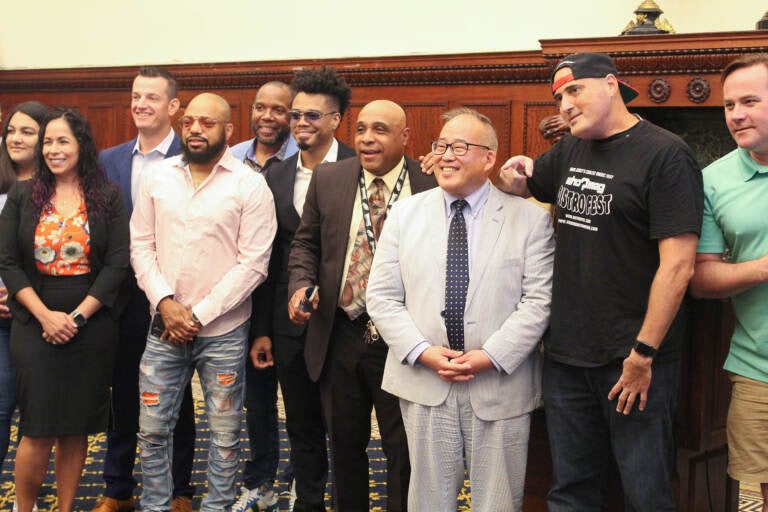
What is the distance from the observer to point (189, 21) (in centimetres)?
750

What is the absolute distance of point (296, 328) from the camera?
11.6ft

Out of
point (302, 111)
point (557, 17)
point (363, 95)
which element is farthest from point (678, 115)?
point (302, 111)

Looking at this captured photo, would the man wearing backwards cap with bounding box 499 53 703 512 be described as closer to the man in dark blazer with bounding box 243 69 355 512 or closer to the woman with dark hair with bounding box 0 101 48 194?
the man in dark blazer with bounding box 243 69 355 512

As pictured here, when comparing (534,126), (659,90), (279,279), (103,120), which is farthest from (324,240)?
(103,120)

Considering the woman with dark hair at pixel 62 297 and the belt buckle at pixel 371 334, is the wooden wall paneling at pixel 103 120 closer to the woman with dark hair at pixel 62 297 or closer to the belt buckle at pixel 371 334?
the woman with dark hair at pixel 62 297

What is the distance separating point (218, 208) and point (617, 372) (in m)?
1.52

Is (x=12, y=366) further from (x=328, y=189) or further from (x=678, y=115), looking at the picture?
(x=678, y=115)

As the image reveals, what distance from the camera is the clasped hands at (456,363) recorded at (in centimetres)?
275

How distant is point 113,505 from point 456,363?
1.76 meters

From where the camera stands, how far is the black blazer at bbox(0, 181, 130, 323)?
3373 mm

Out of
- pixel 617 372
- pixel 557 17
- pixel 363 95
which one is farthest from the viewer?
pixel 363 95

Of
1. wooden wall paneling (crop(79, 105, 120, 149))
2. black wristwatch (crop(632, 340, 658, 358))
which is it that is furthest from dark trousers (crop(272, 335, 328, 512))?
wooden wall paneling (crop(79, 105, 120, 149))

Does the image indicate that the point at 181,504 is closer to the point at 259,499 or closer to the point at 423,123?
the point at 259,499

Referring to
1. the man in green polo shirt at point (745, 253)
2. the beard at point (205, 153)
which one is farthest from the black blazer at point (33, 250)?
the man in green polo shirt at point (745, 253)
